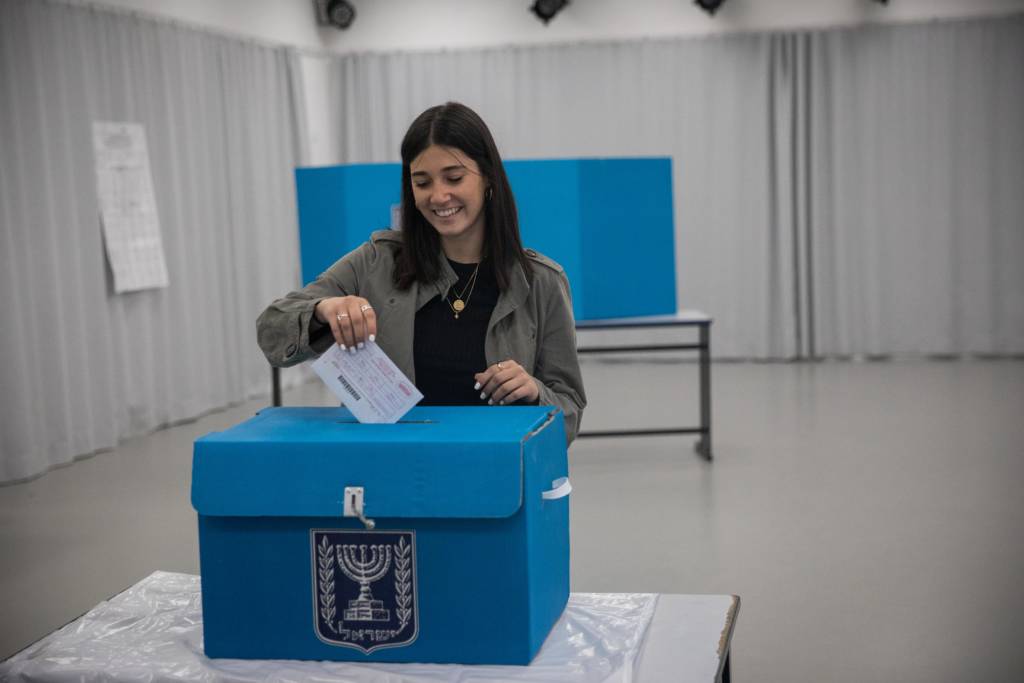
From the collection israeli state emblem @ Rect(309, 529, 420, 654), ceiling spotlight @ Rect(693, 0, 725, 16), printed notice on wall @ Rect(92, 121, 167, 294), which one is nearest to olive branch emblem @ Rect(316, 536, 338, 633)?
israeli state emblem @ Rect(309, 529, 420, 654)

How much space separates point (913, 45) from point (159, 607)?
6.98m

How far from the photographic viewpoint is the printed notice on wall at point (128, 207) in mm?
5305

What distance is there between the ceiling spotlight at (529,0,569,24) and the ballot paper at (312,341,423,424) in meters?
6.79

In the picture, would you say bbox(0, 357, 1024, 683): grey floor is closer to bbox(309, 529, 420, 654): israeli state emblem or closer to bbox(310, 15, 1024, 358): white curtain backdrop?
bbox(310, 15, 1024, 358): white curtain backdrop

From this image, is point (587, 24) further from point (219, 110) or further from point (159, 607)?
point (159, 607)

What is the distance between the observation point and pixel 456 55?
7.89 m

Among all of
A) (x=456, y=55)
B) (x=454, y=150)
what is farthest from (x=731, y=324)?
(x=454, y=150)

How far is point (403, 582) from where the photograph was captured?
113 centimetres

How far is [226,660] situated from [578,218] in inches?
147

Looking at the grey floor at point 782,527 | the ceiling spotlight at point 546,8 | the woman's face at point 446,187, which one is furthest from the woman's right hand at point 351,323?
the ceiling spotlight at point 546,8

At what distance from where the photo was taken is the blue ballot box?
1100 millimetres

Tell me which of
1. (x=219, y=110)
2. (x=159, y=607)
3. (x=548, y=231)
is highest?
(x=219, y=110)

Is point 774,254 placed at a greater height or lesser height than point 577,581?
greater

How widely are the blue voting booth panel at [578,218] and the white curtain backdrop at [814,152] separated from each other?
9.35 ft
